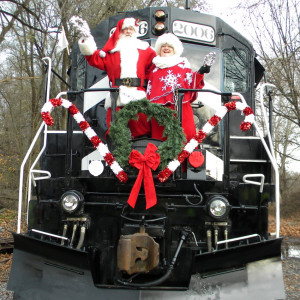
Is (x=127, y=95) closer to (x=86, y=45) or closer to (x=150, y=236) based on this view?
(x=86, y=45)

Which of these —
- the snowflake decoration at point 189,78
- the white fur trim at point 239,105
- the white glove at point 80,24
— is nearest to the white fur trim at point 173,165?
the white fur trim at point 239,105

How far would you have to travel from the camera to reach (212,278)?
3426 mm

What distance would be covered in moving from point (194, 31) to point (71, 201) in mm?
2940

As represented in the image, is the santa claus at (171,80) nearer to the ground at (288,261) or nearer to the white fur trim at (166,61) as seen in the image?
the white fur trim at (166,61)

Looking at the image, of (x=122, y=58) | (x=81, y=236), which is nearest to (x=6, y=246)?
(x=81, y=236)

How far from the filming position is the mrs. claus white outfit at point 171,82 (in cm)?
419

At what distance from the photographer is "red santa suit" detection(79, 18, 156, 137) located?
4469mm

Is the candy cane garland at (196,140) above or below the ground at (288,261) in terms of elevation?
above

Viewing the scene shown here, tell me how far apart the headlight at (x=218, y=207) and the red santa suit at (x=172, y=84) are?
0.83 metres

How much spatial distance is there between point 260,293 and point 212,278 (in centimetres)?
43

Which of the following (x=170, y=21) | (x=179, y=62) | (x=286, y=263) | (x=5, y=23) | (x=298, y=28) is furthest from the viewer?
(x=298, y=28)

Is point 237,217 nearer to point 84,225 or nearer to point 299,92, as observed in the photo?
point 84,225

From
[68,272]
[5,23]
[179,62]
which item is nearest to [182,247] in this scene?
[68,272]

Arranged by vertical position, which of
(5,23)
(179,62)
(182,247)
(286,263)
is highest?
(5,23)
